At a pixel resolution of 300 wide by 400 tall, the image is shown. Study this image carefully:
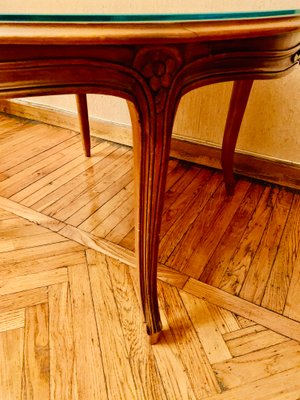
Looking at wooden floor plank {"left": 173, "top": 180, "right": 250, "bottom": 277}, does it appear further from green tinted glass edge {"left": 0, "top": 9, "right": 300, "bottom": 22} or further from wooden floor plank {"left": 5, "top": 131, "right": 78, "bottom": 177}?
wooden floor plank {"left": 5, "top": 131, "right": 78, "bottom": 177}

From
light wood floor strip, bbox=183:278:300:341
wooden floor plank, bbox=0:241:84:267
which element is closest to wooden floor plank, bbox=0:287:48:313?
wooden floor plank, bbox=0:241:84:267

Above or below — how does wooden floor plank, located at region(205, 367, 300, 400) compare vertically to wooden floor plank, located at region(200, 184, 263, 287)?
above

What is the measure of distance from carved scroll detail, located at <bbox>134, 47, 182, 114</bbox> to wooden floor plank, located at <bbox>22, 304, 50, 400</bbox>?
502 millimetres

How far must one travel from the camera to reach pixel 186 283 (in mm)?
735

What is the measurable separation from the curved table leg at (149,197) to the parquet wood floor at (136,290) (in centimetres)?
8

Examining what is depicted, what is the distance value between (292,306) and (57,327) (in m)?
0.50

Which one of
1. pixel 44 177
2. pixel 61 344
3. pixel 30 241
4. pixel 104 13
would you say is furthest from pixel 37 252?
pixel 104 13

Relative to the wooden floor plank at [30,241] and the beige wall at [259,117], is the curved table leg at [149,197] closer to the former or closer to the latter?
the wooden floor plank at [30,241]

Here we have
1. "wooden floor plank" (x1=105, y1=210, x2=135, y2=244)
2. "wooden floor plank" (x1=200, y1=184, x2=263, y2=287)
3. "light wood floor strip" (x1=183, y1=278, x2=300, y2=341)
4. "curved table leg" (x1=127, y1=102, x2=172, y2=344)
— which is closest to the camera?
"curved table leg" (x1=127, y1=102, x2=172, y2=344)

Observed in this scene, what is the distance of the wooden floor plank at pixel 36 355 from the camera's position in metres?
0.53

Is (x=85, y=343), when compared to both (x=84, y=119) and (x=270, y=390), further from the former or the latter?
(x=84, y=119)

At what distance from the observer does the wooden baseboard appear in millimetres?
1075

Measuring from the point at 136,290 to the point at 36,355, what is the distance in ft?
0.78

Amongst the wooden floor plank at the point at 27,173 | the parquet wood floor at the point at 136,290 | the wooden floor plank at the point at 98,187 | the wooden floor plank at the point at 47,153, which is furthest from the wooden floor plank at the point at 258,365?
the wooden floor plank at the point at 47,153
